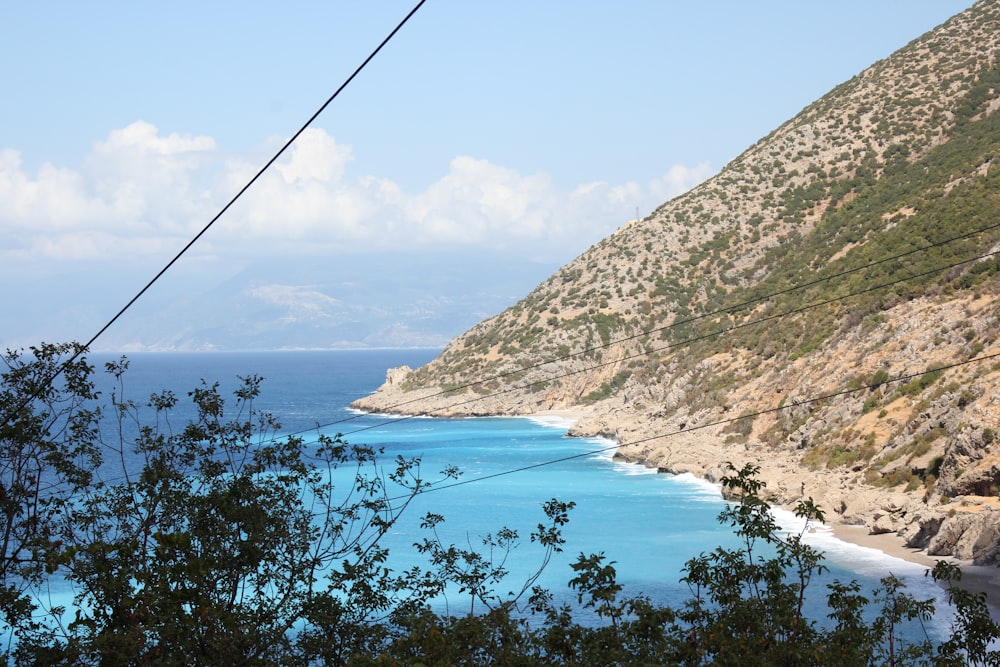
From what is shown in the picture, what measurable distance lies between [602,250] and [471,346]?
1480cm

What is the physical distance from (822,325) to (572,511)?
17494 mm

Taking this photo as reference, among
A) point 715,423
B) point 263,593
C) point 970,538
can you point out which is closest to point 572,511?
point 715,423

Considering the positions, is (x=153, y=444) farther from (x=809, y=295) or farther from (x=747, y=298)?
(x=747, y=298)

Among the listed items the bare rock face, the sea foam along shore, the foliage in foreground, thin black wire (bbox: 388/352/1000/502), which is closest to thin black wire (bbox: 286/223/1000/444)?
thin black wire (bbox: 388/352/1000/502)

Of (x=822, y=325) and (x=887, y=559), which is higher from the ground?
(x=822, y=325)

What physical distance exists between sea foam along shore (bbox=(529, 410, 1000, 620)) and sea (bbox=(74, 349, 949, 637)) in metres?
0.06

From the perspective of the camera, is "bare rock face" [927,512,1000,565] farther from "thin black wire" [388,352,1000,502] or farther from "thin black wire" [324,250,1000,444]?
"thin black wire" [324,250,1000,444]

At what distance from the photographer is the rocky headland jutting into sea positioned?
32719mm

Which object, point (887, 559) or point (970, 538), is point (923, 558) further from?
point (970, 538)

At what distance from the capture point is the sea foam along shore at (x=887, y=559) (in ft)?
77.0

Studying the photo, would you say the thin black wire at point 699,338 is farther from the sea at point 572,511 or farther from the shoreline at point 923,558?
the shoreline at point 923,558

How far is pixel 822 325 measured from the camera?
48.1 meters

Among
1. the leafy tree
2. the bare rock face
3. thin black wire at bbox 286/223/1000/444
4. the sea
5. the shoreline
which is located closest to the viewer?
the leafy tree

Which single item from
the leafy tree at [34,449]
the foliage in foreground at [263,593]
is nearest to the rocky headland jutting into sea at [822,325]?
the foliage in foreground at [263,593]
